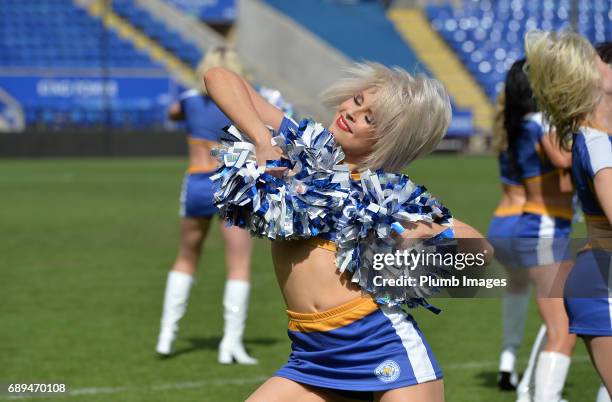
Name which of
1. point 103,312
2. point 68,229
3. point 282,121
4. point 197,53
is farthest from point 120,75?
point 282,121

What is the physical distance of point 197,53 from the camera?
122 ft

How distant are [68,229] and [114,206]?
315cm

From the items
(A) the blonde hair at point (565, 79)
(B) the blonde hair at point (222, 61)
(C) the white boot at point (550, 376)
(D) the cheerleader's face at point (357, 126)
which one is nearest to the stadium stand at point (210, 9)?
(B) the blonde hair at point (222, 61)

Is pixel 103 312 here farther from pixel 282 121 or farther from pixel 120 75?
pixel 120 75

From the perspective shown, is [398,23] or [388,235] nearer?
[388,235]

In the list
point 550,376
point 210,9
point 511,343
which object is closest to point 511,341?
point 511,343

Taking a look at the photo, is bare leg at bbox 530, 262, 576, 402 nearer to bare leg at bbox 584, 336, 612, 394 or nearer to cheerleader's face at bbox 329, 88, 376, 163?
bare leg at bbox 584, 336, 612, 394

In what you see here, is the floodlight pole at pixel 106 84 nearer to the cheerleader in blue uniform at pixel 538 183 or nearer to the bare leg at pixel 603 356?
the cheerleader in blue uniform at pixel 538 183

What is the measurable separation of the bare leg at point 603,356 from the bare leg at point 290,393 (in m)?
0.91

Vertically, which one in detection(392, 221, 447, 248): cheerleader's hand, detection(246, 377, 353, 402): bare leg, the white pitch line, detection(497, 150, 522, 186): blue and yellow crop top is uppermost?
detection(392, 221, 447, 248): cheerleader's hand

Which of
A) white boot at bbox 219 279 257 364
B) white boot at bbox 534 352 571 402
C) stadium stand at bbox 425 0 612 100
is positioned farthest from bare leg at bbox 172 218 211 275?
stadium stand at bbox 425 0 612 100

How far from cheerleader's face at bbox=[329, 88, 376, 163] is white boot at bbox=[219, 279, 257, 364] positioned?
3.72m

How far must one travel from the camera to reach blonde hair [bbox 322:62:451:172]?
3.27 meters

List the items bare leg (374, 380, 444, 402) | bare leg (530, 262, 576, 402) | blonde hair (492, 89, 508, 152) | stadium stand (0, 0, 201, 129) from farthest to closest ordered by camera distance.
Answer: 1. stadium stand (0, 0, 201, 129)
2. blonde hair (492, 89, 508, 152)
3. bare leg (530, 262, 576, 402)
4. bare leg (374, 380, 444, 402)
